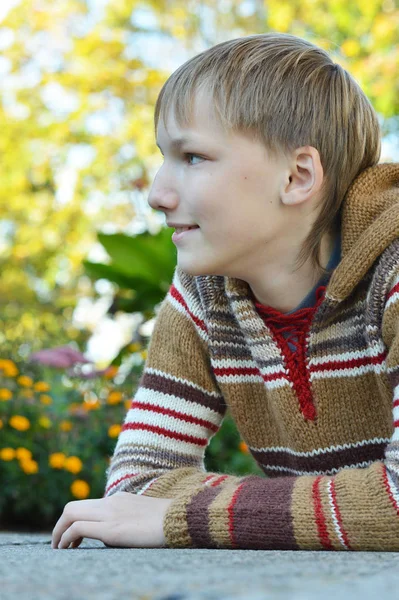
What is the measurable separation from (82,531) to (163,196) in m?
0.73

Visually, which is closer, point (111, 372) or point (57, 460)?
point (57, 460)

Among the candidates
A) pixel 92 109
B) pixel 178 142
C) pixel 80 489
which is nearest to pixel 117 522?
pixel 178 142

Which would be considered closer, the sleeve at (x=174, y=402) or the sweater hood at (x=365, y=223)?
the sweater hood at (x=365, y=223)

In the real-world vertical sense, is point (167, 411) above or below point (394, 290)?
below

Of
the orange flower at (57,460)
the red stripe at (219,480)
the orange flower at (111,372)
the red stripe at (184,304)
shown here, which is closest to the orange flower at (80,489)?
the orange flower at (57,460)

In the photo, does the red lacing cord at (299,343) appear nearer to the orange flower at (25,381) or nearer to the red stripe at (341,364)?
the red stripe at (341,364)

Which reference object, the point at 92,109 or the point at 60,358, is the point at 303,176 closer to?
the point at 60,358

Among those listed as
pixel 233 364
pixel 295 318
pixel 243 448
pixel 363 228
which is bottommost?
pixel 243 448

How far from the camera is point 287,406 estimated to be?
1836mm

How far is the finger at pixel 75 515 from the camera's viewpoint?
1614 millimetres

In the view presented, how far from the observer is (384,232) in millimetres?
1701

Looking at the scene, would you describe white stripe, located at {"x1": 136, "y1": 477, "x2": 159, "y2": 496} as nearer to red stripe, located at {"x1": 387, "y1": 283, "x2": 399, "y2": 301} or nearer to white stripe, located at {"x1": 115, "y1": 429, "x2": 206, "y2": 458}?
white stripe, located at {"x1": 115, "y1": 429, "x2": 206, "y2": 458}

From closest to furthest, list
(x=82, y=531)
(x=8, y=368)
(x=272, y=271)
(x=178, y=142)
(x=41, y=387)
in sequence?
1. (x=82, y=531)
2. (x=178, y=142)
3. (x=272, y=271)
4. (x=41, y=387)
5. (x=8, y=368)

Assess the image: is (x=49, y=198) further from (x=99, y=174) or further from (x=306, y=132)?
(x=306, y=132)
